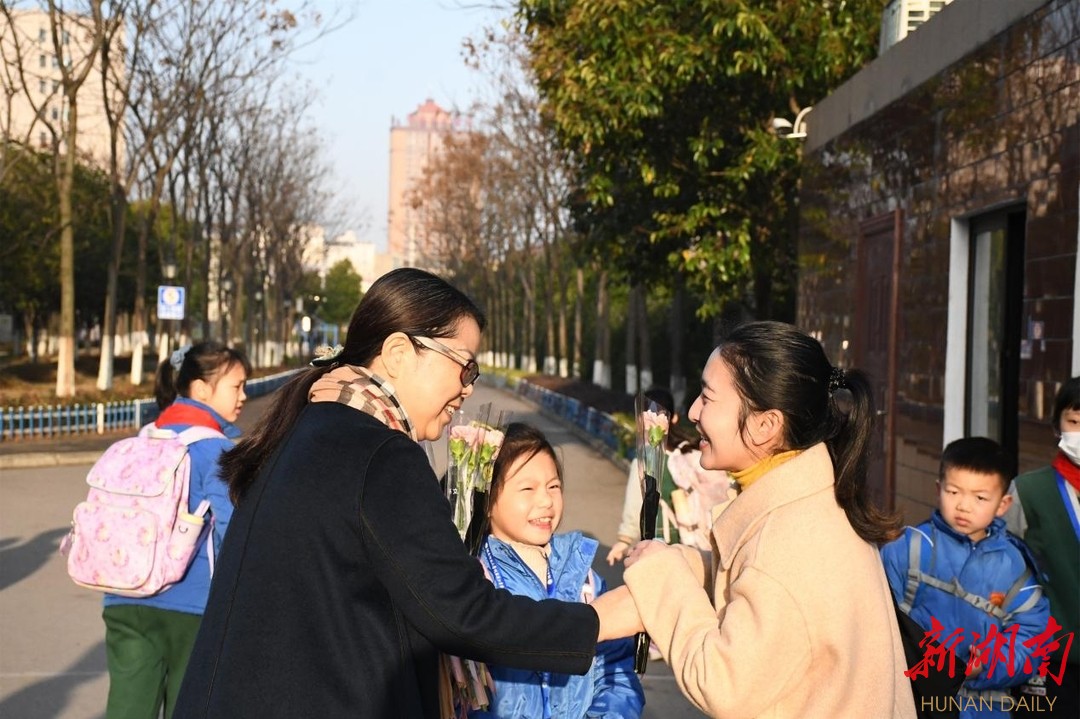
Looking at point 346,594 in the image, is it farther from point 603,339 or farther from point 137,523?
point 603,339

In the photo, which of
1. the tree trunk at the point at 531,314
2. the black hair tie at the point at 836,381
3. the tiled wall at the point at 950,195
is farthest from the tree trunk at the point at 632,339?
the black hair tie at the point at 836,381

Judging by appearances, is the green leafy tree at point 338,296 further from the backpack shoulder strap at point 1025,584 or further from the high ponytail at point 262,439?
the high ponytail at point 262,439

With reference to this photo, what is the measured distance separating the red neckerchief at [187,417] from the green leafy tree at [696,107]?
37.3ft

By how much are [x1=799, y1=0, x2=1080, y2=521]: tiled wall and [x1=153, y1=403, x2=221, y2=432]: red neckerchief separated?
395 cm

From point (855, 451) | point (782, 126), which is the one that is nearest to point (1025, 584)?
point (855, 451)

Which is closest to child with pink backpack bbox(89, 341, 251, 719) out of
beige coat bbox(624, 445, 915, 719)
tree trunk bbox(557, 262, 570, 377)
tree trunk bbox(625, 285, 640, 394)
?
beige coat bbox(624, 445, 915, 719)

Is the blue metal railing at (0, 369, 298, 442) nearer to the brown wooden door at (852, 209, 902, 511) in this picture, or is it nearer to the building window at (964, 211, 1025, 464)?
the brown wooden door at (852, 209, 902, 511)

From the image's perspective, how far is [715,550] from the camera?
295 centimetres

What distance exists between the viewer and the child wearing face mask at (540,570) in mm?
3703

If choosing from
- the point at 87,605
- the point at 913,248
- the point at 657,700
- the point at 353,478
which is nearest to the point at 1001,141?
the point at 913,248

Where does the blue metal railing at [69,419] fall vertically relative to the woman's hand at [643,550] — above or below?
below

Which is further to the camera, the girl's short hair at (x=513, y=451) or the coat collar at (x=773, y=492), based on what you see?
the girl's short hair at (x=513, y=451)

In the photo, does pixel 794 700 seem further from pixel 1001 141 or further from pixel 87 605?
pixel 87 605

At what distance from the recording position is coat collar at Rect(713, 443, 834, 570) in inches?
109
